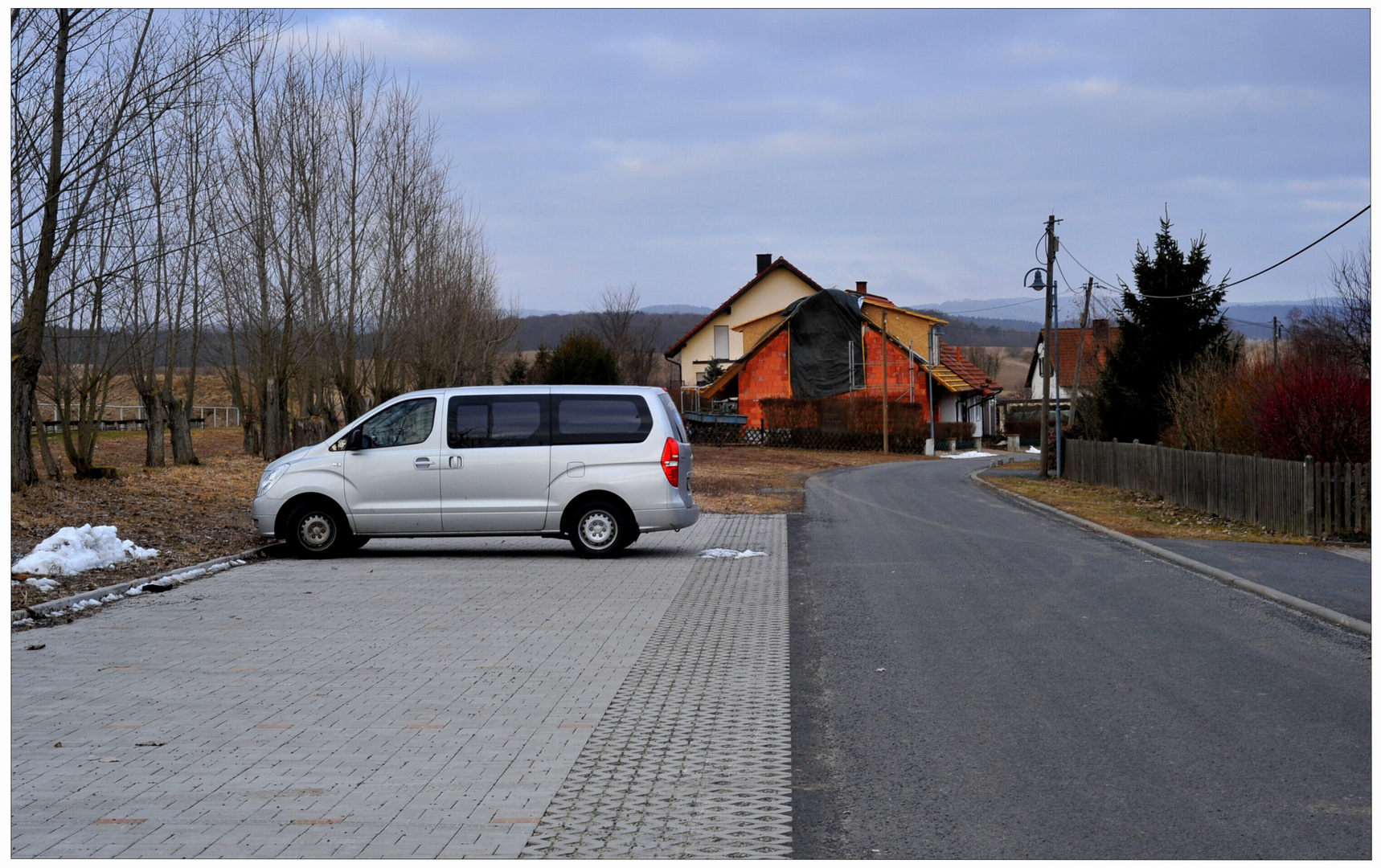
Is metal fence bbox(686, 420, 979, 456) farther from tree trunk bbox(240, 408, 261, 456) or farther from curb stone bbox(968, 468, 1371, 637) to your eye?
curb stone bbox(968, 468, 1371, 637)

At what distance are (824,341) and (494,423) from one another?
48.0 m

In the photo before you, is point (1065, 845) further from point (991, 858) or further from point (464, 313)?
point (464, 313)

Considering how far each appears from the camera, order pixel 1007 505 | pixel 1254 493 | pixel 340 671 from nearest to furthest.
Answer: pixel 340 671 < pixel 1254 493 < pixel 1007 505

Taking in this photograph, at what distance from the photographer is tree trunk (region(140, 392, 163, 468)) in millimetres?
24672

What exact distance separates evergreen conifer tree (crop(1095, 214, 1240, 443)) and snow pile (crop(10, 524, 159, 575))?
28890 mm

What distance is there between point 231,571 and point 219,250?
15.0 metres

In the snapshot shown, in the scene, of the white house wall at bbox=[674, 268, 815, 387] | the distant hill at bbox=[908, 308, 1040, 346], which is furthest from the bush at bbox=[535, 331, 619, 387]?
the distant hill at bbox=[908, 308, 1040, 346]

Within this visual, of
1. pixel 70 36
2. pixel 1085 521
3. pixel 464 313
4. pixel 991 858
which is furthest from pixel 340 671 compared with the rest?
pixel 464 313

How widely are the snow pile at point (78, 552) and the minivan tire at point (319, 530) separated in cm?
167

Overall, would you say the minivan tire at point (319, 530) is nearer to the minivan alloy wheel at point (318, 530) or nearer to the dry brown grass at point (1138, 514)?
the minivan alloy wheel at point (318, 530)

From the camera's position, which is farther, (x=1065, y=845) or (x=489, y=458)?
(x=489, y=458)

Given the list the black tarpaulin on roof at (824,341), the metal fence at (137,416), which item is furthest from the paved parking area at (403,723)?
the black tarpaulin on roof at (824,341)

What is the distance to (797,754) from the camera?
234 inches

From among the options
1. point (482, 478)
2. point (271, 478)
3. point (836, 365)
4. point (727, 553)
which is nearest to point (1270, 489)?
point (727, 553)
